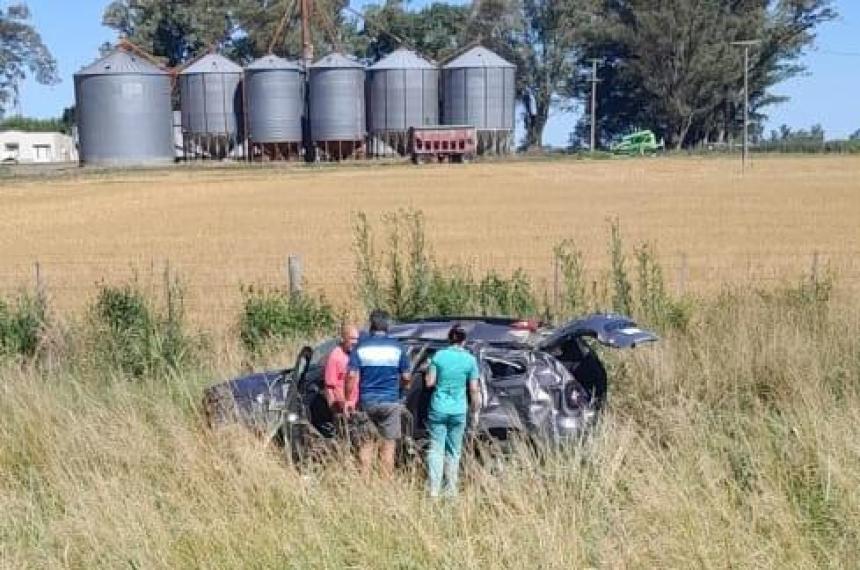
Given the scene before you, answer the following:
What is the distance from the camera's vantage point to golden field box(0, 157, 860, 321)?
2119 cm

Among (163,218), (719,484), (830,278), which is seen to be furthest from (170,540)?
(163,218)

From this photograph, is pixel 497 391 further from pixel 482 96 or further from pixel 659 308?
pixel 482 96

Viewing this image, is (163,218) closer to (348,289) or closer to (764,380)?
(348,289)

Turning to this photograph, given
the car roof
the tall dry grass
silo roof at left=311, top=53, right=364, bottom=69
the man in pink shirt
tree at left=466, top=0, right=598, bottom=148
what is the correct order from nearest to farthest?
the tall dry grass → the man in pink shirt → the car roof → silo roof at left=311, top=53, right=364, bottom=69 → tree at left=466, top=0, right=598, bottom=148

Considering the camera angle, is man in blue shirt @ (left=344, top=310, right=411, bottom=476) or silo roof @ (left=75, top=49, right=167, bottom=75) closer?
man in blue shirt @ (left=344, top=310, right=411, bottom=476)

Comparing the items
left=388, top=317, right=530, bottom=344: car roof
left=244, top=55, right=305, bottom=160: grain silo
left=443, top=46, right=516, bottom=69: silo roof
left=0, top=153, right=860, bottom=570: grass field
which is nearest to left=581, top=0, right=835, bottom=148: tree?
left=443, top=46, right=516, bottom=69: silo roof

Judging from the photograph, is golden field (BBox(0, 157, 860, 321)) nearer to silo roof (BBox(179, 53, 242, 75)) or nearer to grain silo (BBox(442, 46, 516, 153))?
silo roof (BBox(179, 53, 242, 75))

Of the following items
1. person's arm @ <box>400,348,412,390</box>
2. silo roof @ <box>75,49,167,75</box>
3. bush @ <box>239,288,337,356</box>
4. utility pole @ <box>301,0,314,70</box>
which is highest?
utility pole @ <box>301,0,314,70</box>

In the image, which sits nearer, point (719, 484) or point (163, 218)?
point (719, 484)

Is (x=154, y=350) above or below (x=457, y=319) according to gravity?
below

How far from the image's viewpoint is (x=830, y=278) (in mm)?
12805

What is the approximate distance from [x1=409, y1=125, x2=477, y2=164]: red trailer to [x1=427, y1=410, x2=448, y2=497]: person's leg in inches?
3219

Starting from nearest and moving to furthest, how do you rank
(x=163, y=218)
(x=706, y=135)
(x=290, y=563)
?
1. (x=290, y=563)
2. (x=163, y=218)
3. (x=706, y=135)

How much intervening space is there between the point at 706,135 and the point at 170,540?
116 m
